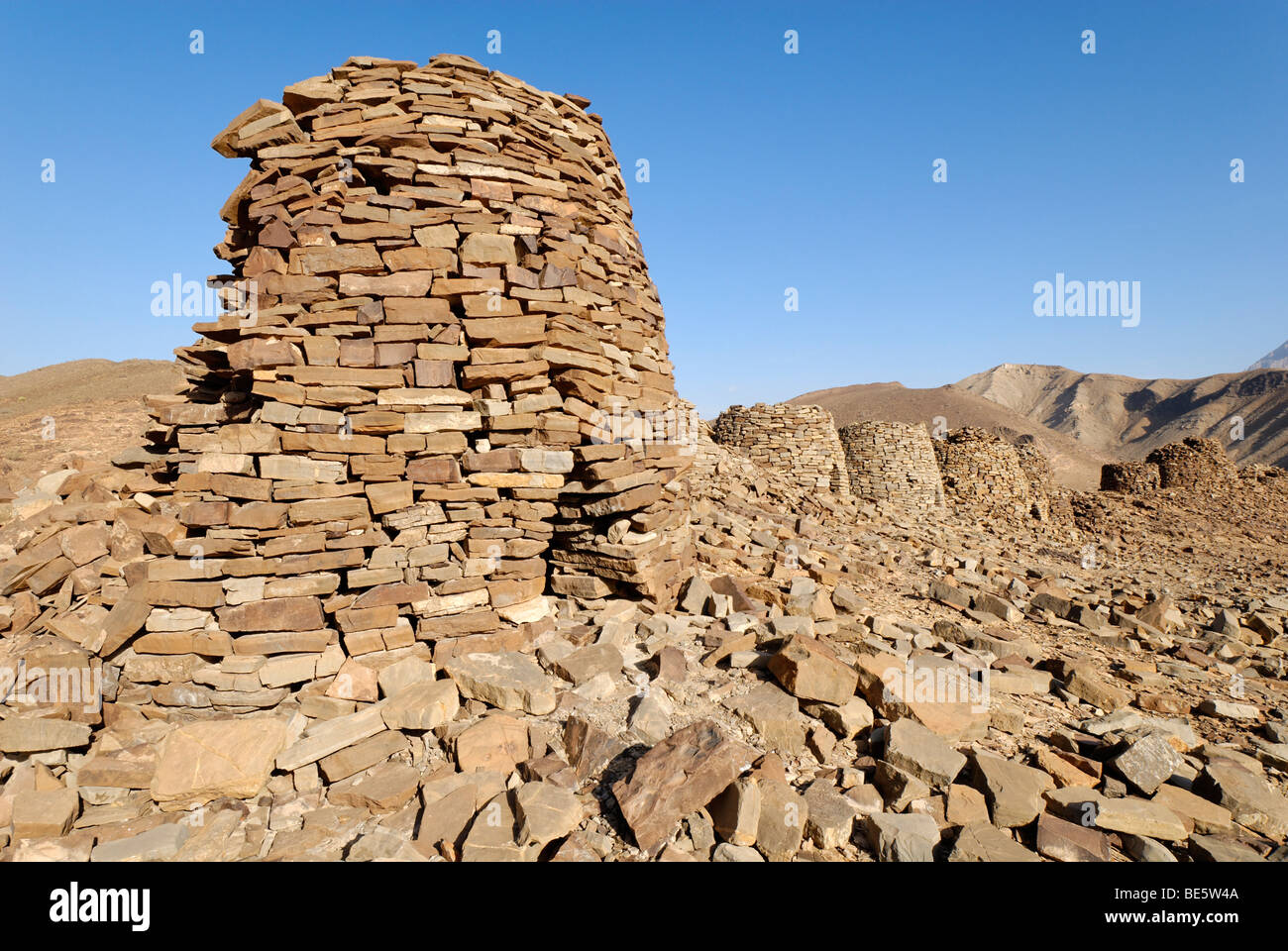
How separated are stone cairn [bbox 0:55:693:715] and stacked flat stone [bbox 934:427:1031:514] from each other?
1783cm

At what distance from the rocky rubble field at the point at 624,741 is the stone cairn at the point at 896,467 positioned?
11.4 metres

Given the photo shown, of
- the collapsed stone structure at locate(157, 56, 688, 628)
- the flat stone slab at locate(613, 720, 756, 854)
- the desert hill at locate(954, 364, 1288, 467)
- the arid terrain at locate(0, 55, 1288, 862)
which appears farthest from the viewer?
the desert hill at locate(954, 364, 1288, 467)

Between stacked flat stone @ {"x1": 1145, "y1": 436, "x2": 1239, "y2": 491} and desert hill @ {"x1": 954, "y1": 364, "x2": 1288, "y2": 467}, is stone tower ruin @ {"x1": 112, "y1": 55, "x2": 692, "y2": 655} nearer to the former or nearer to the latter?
stacked flat stone @ {"x1": 1145, "y1": 436, "x2": 1239, "y2": 491}

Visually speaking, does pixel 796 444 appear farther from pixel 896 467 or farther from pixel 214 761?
pixel 214 761

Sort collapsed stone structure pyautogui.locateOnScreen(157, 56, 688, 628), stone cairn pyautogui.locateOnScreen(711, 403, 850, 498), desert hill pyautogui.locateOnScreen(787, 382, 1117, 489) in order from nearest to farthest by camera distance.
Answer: collapsed stone structure pyautogui.locateOnScreen(157, 56, 688, 628), stone cairn pyautogui.locateOnScreen(711, 403, 850, 498), desert hill pyautogui.locateOnScreen(787, 382, 1117, 489)

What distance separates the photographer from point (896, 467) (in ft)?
55.8

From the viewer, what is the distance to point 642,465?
514 centimetres

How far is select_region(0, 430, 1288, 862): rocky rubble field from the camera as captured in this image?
2.77 meters

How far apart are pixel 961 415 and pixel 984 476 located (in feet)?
117

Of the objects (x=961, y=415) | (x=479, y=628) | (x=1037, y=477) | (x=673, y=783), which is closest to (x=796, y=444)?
(x=1037, y=477)

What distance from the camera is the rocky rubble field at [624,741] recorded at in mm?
2773

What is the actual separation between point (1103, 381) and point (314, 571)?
310 feet

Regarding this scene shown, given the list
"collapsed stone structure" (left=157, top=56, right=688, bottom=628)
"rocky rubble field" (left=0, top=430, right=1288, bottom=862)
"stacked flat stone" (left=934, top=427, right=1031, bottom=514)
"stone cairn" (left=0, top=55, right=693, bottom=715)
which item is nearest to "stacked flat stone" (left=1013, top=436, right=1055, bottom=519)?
"stacked flat stone" (left=934, top=427, right=1031, bottom=514)
